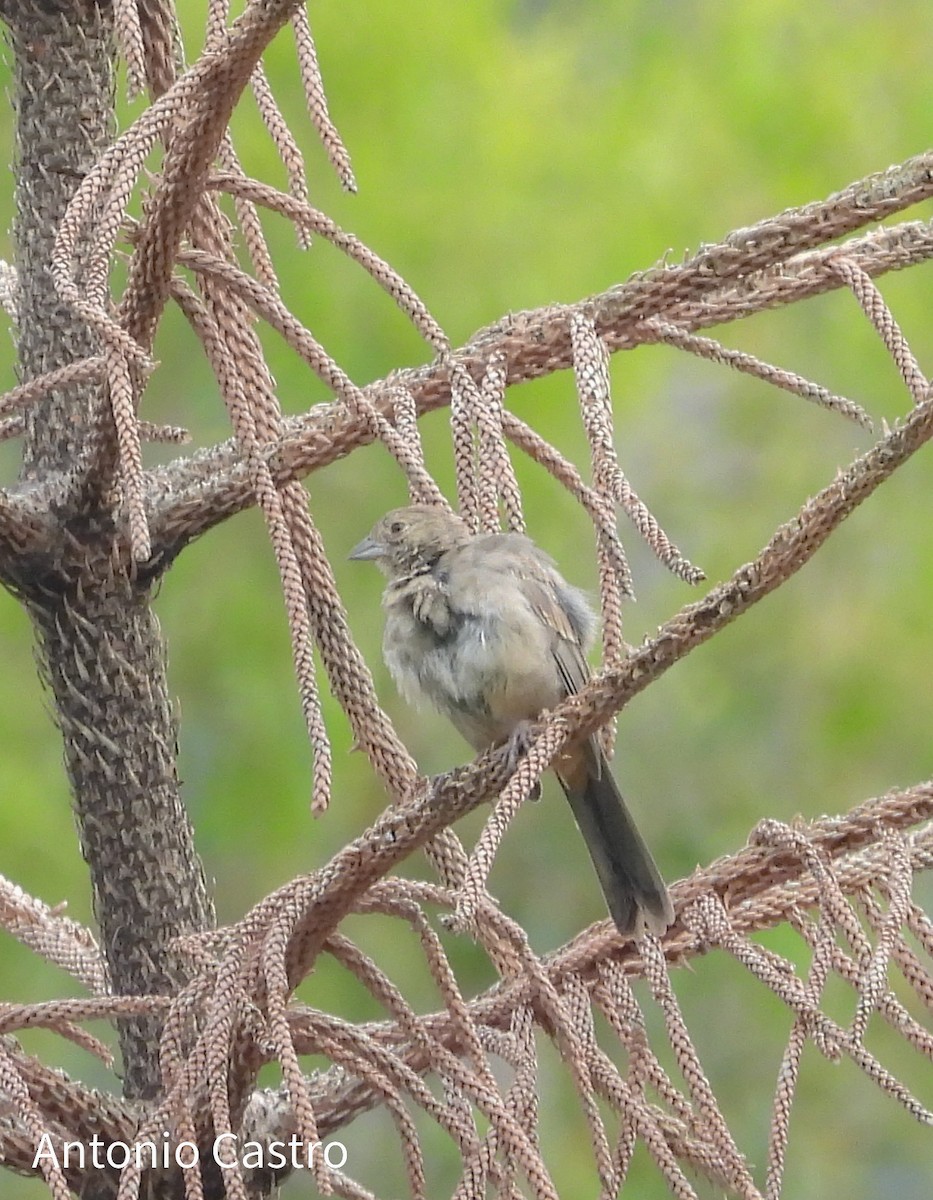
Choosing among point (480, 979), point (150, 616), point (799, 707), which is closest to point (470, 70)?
point (799, 707)

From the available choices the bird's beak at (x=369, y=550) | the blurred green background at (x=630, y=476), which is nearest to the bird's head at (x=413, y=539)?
the bird's beak at (x=369, y=550)

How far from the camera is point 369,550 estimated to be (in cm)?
424

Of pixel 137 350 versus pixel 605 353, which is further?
pixel 605 353

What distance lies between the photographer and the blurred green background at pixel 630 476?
7.58 meters

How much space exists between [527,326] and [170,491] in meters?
0.64

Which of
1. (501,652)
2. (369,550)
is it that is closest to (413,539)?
(369,550)

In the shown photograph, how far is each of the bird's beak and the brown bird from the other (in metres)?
0.25

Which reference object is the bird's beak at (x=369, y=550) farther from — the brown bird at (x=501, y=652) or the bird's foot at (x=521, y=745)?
the bird's foot at (x=521, y=745)

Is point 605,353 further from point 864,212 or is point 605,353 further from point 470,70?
point 470,70

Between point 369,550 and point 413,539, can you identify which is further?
point 369,550

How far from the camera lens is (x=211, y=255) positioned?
273 cm

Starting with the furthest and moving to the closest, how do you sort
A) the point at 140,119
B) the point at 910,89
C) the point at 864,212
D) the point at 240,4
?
the point at 910,89 < the point at 240,4 < the point at 864,212 < the point at 140,119

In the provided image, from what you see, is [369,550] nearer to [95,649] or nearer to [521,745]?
[521,745]

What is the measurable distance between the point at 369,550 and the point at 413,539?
6.7 inches
